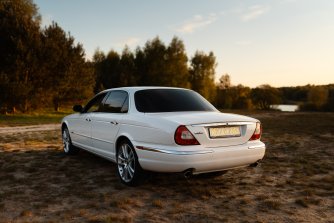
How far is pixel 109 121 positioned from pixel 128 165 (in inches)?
37.3

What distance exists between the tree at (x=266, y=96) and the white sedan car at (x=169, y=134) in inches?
2227

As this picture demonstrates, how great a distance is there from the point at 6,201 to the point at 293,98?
276 ft

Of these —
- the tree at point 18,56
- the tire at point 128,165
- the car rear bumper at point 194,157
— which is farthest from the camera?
the tree at point 18,56

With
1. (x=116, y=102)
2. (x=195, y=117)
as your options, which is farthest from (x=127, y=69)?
(x=195, y=117)

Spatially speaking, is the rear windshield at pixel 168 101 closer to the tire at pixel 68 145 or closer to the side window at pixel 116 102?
the side window at pixel 116 102

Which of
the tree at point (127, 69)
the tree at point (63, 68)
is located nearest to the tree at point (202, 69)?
the tree at point (127, 69)

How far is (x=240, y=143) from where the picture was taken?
5.18 metres

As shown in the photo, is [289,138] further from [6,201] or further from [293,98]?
[293,98]

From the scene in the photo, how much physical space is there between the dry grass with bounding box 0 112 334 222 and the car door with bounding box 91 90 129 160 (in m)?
0.51

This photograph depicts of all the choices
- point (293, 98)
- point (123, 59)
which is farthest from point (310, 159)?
point (293, 98)

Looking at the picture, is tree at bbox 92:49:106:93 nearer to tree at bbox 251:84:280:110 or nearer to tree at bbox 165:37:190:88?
tree at bbox 165:37:190:88

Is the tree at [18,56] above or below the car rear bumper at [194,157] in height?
above

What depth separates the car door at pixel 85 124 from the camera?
23.1ft

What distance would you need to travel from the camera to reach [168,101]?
5855 millimetres
